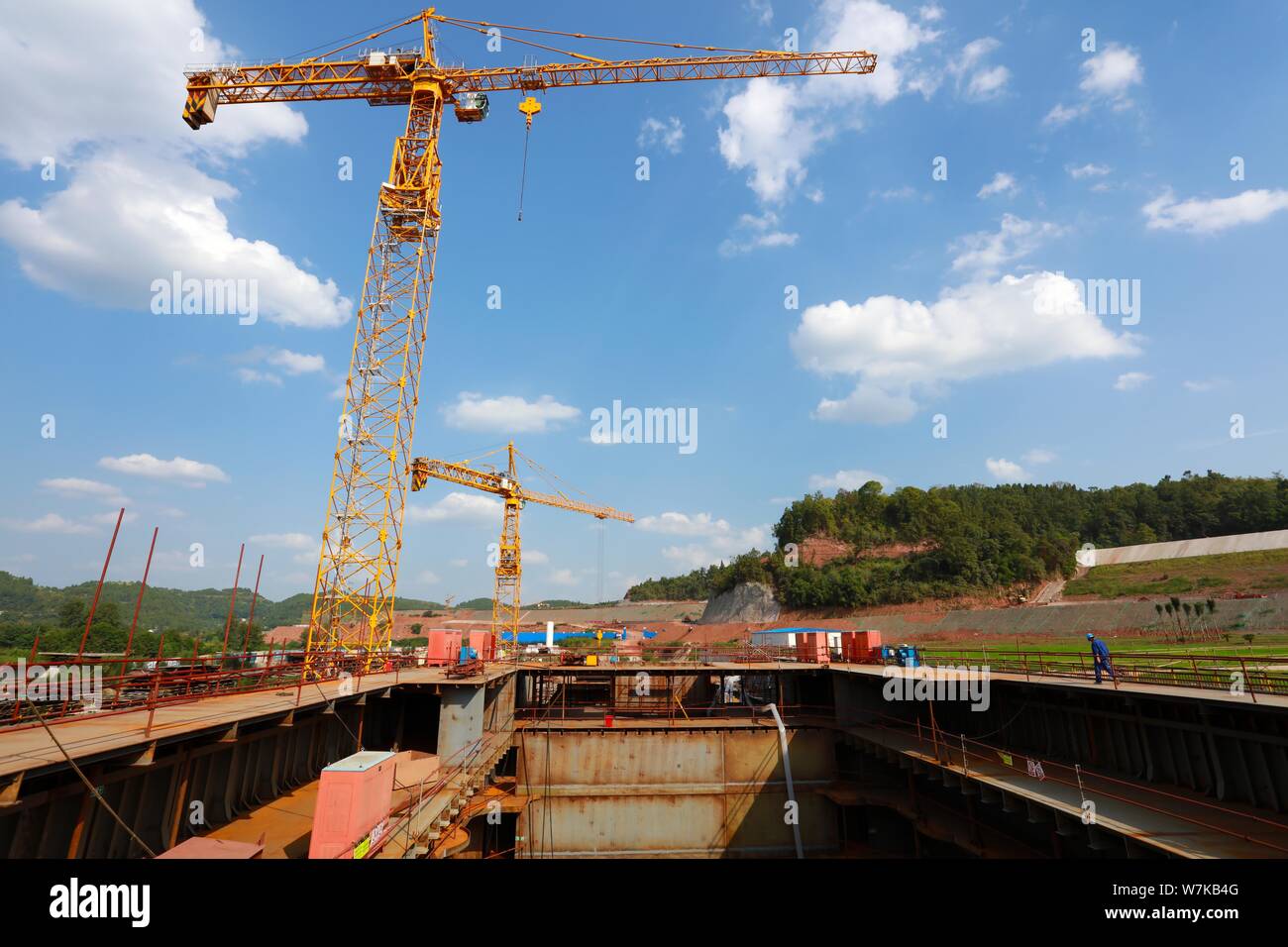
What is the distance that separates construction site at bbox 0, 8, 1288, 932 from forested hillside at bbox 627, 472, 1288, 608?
30487 mm

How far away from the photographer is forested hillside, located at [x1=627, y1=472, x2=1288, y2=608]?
86.6 m

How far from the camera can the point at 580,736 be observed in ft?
90.6

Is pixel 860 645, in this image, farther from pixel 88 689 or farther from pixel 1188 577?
pixel 1188 577

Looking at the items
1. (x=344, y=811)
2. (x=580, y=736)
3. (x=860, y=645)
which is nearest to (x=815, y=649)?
(x=860, y=645)

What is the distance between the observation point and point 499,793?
2531cm

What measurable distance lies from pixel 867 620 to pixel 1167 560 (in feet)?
145

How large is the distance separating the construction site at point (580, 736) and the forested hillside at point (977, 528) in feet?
100

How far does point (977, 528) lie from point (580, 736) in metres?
96.5

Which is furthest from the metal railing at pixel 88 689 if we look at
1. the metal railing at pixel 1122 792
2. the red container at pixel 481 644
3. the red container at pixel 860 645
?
the red container at pixel 860 645

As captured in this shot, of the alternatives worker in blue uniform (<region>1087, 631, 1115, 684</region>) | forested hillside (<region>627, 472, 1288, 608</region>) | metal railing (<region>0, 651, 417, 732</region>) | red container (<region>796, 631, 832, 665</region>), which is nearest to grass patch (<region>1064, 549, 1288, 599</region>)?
forested hillside (<region>627, 472, 1288, 608</region>)

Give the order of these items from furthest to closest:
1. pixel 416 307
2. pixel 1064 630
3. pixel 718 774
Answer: pixel 1064 630 → pixel 416 307 → pixel 718 774

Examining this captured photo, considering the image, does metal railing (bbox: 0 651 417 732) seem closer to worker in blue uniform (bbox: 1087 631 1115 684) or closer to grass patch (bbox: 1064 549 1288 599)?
worker in blue uniform (bbox: 1087 631 1115 684)
